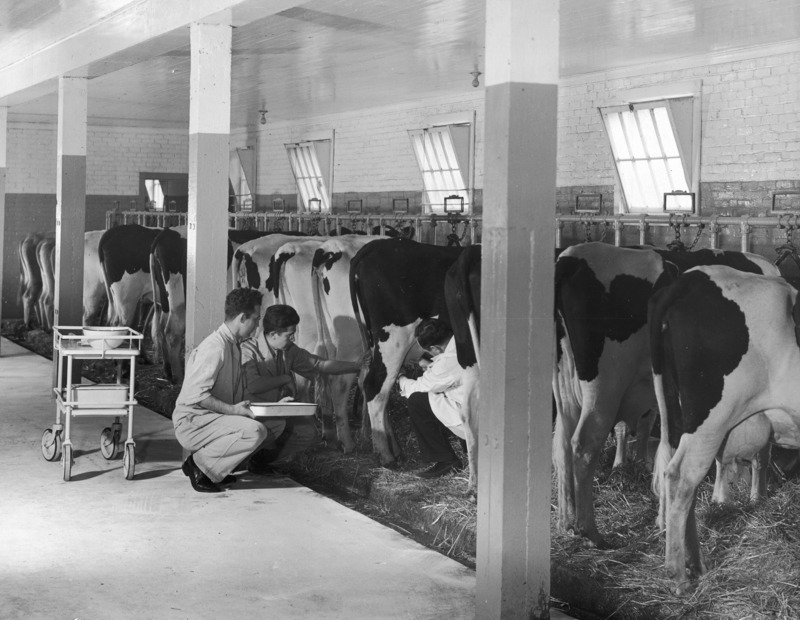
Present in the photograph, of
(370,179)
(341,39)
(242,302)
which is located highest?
(341,39)

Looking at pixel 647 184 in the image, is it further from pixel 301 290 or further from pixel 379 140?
pixel 301 290

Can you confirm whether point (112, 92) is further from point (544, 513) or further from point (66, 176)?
point (544, 513)

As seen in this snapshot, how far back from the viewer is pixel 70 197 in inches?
401

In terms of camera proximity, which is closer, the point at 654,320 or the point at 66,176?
the point at 654,320

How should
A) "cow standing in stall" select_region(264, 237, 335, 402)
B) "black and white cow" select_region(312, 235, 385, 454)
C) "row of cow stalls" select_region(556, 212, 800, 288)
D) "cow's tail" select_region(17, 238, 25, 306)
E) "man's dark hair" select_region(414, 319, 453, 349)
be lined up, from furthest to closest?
"cow's tail" select_region(17, 238, 25, 306) → "cow standing in stall" select_region(264, 237, 335, 402) → "black and white cow" select_region(312, 235, 385, 454) → "row of cow stalls" select_region(556, 212, 800, 288) → "man's dark hair" select_region(414, 319, 453, 349)

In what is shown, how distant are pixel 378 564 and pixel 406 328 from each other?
→ 7.84ft

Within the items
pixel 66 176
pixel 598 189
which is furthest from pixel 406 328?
pixel 598 189

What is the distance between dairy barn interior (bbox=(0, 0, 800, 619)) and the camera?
4.21 meters

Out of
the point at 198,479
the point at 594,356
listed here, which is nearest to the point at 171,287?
the point at 198,479

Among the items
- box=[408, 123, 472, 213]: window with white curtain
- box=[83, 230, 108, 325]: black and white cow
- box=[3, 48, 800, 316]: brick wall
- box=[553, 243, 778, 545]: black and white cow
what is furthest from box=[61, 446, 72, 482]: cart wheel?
box=[408, 123, 472, 213]: window with white curtain

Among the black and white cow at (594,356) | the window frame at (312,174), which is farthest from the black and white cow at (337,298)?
the window frame at (312,174)

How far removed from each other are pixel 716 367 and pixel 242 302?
2.76m

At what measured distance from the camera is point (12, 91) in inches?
452

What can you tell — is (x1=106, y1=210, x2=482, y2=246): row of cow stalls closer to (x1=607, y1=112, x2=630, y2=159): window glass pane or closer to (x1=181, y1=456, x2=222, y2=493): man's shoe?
(x1=607, y1=112, x2=630, y2=159): window glass pane
